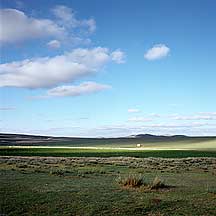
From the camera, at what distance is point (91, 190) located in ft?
56.9

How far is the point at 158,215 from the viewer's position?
44.2 feet

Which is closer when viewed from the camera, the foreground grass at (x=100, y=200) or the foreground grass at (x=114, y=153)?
the foreground grass at (x=100, y=200)

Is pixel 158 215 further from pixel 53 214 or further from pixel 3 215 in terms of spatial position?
pixel 3 215

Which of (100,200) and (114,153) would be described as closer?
(100,200)

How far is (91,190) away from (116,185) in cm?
258

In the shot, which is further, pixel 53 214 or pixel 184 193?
pixel 184 193

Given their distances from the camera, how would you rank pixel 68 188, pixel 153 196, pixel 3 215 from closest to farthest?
pixel 3 215 < pixel 153 196 < pixel 68 188

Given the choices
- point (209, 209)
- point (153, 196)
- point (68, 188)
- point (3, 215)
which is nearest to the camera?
point (3, 215)

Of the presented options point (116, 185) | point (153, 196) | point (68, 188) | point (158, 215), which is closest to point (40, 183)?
point (68, 188)

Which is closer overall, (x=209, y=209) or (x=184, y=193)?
(x=209, y=209)

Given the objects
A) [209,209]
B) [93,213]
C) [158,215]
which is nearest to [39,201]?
[93,213]

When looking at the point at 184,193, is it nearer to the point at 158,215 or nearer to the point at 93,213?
the point at 158,215

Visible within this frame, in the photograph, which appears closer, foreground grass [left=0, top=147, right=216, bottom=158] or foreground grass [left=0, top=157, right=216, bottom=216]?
foreground grass [left=0, top=157, right=216, bottom=216]

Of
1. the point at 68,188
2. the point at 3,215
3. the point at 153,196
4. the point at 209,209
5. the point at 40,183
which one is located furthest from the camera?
the point at 40,183
